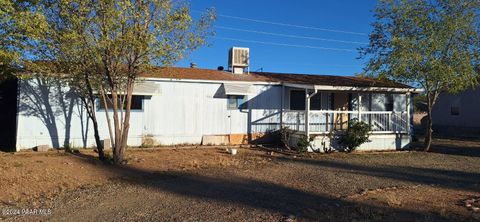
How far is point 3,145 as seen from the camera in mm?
14648

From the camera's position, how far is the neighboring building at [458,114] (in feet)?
75.7

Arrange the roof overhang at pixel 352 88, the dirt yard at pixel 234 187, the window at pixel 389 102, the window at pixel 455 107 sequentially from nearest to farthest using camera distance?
1. the dirt yard at pixel 234 187
2. the roof overhang at pixel 352 88
3. the window at pixel 389 102
4. the window at pixel 455 107

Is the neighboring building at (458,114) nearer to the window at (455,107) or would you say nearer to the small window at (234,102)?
the window at (455,107)

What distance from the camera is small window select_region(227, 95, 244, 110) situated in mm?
16547

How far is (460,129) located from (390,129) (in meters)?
9.54

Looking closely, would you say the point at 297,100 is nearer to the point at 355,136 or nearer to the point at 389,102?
the point at 355,136

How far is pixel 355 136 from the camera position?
14977mm

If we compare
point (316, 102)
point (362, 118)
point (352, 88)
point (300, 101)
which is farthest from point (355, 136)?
point (300, 101)

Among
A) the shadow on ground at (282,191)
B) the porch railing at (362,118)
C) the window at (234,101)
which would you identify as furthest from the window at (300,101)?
the shadow on ground at (282,191)

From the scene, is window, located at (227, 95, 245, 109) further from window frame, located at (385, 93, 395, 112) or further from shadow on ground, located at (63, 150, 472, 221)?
window frame, located at (385, 93, 395, 112)

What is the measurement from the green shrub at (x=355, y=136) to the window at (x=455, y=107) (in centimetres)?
1180

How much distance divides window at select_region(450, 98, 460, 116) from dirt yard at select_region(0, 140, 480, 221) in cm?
1181

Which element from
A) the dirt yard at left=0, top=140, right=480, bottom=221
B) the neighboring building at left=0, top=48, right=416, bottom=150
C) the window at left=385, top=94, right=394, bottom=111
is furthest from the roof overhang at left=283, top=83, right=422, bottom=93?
the dirt yard at left=0, top=140, right=480, bottom=221

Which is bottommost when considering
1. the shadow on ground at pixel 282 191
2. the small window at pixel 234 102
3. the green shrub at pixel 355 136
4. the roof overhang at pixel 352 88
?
the shadow on ground at pixel 282 191
